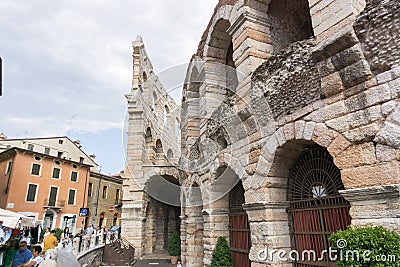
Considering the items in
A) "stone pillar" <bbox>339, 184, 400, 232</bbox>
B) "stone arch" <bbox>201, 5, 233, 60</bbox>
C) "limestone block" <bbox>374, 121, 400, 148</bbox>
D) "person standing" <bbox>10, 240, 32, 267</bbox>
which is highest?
"stone arch" <bbox>201, 5, 233, 60</bbox>

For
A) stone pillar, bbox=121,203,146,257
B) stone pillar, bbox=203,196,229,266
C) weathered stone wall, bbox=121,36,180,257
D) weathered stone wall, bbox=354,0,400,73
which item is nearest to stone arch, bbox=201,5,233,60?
weathered stone wall, bbox=354,0,400,73

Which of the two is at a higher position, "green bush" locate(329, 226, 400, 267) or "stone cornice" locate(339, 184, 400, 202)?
"stone cornice" locate(339, 184, 400, 202)

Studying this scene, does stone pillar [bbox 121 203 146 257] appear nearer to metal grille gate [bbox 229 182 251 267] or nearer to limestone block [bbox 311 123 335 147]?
metal grille gate [bbox 229 182 251 267]

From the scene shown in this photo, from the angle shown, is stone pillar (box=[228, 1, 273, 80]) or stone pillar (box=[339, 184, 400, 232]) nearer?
stone pillar (box=[339, 184, 400, 232])

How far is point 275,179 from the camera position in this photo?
14.3 ft

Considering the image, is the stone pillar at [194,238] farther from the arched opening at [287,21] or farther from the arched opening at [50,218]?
the arched opening at [50,218]

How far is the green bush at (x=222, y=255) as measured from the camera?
5.71 meters

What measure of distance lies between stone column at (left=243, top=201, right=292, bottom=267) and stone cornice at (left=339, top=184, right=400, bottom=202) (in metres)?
1.50

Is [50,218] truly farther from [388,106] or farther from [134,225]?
[388,106]

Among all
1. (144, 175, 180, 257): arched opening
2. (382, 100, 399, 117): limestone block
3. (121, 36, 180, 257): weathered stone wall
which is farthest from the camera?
(144, 175, 180, 257): arched opening

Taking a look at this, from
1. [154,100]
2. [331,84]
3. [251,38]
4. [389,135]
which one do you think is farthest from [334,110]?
[154,100]

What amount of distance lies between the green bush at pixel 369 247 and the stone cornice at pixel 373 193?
313 millimetres

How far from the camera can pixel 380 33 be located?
9.59 ft

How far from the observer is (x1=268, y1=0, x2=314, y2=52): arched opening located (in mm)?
5840
